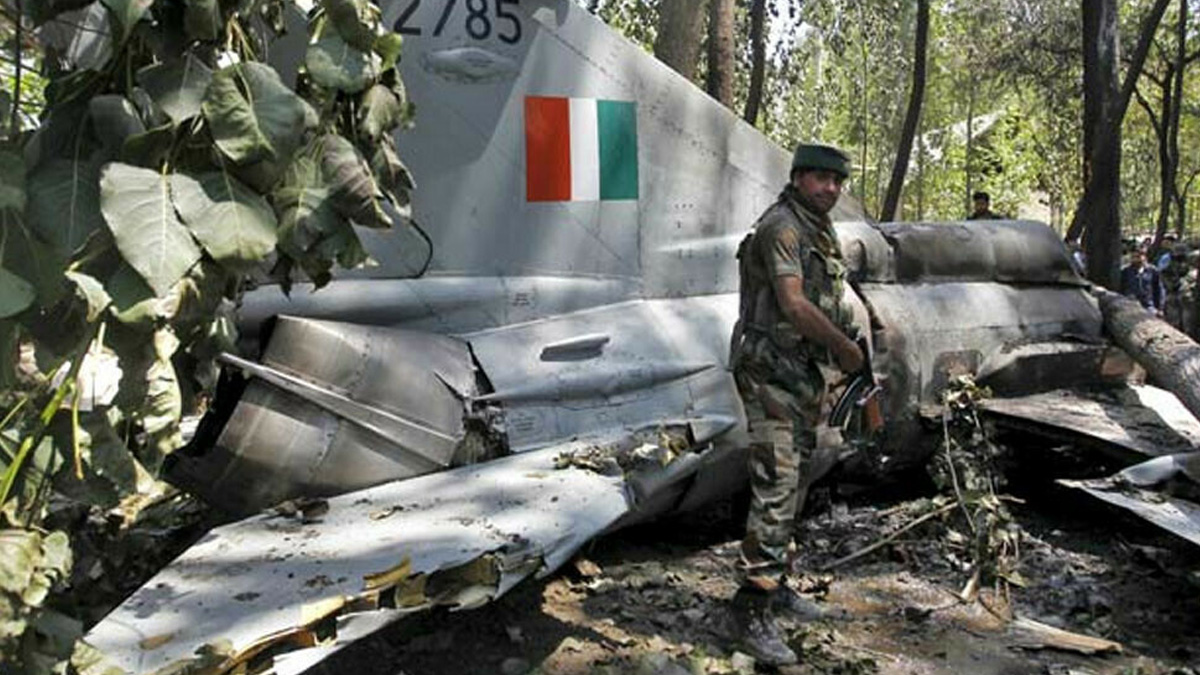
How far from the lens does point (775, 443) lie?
13.9ft

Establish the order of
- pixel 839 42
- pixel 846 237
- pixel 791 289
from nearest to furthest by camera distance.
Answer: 1. pixel 791 289
2. pixel 846 237
3. pixel 839 42

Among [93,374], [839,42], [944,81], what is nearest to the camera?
[93,374]

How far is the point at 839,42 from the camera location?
19281 millimetres

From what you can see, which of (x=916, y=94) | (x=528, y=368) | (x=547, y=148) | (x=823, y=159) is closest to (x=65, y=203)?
(x=528, y=368)

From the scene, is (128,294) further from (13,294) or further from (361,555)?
(361,555)

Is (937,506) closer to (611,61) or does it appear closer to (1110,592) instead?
(1110,592)

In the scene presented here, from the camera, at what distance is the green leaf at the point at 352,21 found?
223 centimetres

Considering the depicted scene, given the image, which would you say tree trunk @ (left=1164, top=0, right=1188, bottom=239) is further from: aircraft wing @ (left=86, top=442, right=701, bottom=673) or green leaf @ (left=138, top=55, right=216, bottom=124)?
green leaf @ (left=138, top=55, right=216, bottom=124)

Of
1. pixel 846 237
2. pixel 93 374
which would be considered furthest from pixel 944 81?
pixel 93 374

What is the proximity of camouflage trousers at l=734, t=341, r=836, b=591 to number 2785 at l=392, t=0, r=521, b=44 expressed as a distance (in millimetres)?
1614

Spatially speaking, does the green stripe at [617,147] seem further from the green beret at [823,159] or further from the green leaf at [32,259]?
the green leaf at [32,259]

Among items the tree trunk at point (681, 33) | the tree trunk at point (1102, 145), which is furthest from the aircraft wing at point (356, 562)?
the tree trunk at point (1102, 145)

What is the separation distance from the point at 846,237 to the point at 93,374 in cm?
423

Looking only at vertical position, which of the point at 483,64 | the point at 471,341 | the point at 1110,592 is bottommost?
the point at 1110,592
